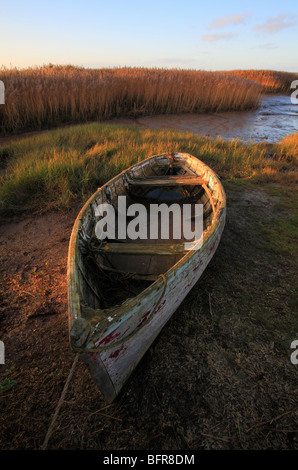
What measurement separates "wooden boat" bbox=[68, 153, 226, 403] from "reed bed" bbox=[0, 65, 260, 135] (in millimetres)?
5105

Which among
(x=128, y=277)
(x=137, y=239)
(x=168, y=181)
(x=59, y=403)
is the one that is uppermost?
(x=168, y=181)

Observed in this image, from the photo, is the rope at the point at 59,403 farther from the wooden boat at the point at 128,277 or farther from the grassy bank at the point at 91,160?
the grassy bank at the point at 91,160

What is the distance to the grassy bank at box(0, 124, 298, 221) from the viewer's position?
419cm

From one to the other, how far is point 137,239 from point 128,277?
3.17ft

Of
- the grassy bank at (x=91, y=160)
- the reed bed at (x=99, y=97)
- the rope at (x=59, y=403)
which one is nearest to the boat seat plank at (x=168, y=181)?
the grassy bank at (x=91, y=160)

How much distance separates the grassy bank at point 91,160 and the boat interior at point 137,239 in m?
0.83

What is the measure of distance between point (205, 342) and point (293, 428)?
75 centimetres

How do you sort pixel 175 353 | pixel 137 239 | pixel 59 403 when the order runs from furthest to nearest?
pixel 137 239 < pixel 175 353 < pixel 59 403

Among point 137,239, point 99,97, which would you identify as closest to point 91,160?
point 137,239

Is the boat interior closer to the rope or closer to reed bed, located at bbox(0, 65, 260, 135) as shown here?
the rope

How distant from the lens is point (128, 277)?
7.77 ft

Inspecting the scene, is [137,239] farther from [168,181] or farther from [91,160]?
[91,160]
